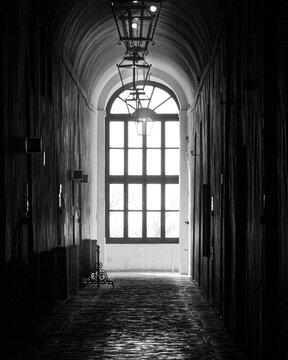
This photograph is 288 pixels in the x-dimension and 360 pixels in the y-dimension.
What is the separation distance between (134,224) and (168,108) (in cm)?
436

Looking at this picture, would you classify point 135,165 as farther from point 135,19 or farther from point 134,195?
point 135,19

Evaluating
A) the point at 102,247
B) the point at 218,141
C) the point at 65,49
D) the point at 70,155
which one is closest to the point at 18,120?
the point at 218,141

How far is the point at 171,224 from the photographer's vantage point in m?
30.2

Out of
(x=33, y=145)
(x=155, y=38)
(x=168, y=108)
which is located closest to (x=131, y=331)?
(x=33, y=145)

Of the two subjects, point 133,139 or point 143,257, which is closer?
point 143,257

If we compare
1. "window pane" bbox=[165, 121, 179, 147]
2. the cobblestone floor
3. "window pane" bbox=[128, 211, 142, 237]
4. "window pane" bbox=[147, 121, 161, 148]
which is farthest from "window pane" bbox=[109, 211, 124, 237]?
the cobblestone floor

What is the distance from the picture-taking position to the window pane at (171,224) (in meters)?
30.0

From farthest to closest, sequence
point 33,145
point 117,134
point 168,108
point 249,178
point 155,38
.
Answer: point 117,134
point 168,108
point 155,38
point 33,145
point 249,178

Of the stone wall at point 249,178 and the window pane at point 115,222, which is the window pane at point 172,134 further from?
the stone wall at point 249,178

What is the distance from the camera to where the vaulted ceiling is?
1611 cm

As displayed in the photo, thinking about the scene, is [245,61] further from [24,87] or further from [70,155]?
[70,155]

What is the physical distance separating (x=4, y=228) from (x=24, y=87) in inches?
103

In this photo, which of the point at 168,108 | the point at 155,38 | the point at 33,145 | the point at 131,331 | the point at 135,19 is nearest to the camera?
the point at 33,145

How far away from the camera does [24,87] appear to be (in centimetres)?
1196
